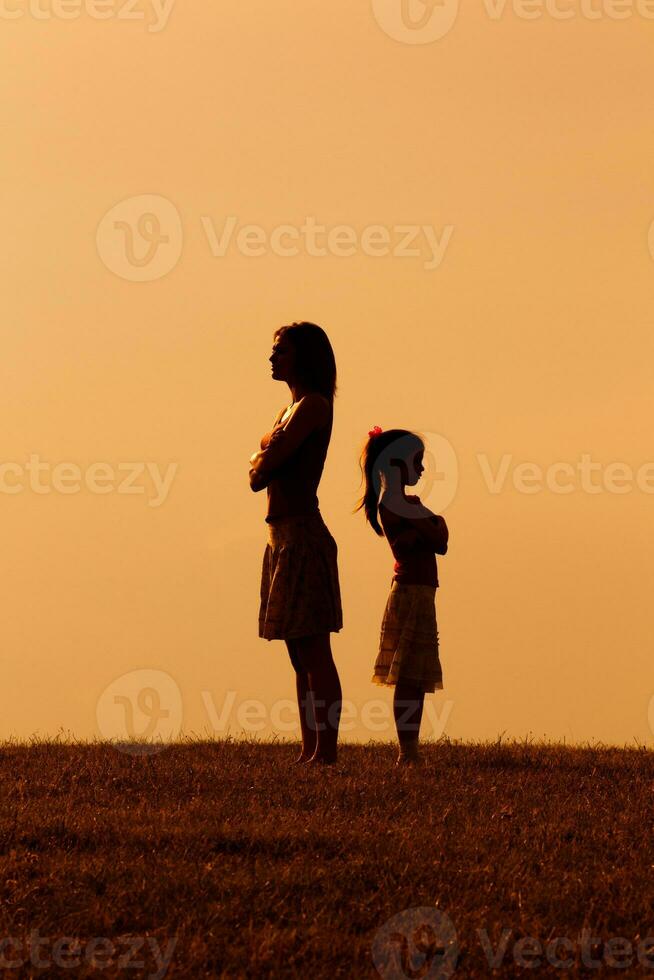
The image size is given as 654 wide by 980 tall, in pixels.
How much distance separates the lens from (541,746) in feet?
36.2

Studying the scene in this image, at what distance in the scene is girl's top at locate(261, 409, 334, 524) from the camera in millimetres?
8758

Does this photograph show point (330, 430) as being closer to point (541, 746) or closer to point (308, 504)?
point (308, 504)

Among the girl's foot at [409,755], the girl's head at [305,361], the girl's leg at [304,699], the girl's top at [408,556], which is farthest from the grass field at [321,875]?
the girl's head at [305,361]

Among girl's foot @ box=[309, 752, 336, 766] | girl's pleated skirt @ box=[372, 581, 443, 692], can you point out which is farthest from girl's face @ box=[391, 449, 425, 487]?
girl's foot @ box=[309, 752, 336, 766]

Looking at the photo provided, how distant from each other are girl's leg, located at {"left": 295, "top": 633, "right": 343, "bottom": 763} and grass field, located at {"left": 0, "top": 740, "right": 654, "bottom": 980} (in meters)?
0.32

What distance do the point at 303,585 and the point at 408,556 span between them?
1.06m

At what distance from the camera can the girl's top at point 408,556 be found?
30.9 feet

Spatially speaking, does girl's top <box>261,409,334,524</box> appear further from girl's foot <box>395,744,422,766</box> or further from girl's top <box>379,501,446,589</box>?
girl's foot <box>395,744,422,766</box>

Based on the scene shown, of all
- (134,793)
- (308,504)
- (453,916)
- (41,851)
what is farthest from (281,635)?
(453,916)

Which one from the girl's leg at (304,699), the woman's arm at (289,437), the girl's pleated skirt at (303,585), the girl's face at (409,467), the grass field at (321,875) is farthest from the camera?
the girl's face at (409,467)

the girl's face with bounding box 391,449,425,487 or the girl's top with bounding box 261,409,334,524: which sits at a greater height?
the girl's face with bounding box 391,449,425,487

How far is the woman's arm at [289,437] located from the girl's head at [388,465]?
2.79 ft

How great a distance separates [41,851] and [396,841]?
1737 mm

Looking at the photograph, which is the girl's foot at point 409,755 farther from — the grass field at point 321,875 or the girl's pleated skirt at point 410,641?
the grass field at point 321,875
